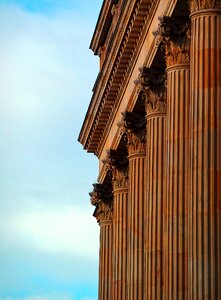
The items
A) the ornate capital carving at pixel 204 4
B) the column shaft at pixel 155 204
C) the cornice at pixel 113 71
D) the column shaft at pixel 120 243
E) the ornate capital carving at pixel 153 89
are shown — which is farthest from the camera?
the column shaft at pixel 120 243

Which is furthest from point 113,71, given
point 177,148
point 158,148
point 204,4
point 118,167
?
point 204,4

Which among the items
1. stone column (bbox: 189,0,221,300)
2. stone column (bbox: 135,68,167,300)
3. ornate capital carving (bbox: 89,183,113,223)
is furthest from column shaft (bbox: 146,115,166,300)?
ornate capital carving (bbox: 89,183,113,223)

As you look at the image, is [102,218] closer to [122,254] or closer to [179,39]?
[122,254]

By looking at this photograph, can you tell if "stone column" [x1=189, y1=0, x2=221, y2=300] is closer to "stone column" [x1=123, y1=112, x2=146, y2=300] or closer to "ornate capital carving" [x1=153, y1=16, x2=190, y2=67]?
"ornate capital carving" [x1=153, y1=16, x2=190, y2=67]

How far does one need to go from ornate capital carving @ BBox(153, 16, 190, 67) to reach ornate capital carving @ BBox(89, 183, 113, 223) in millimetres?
34000

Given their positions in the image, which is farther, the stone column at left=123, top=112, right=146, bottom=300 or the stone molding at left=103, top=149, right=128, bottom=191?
the stone molding at left=103, top=149, right=128, bottom=191

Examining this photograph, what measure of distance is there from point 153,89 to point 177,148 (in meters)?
10.1

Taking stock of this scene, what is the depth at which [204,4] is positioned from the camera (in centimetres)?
7962

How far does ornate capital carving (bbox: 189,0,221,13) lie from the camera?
79.3 meters

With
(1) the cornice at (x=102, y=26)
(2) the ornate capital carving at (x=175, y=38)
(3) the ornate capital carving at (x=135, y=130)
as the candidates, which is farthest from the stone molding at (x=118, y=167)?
(2) the ornate capital carving at (x=175, y=38)

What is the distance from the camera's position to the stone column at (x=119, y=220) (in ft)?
363

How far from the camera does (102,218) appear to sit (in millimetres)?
122812

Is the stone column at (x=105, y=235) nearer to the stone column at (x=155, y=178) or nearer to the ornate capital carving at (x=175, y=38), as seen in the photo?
the stone column at (x=155, y=178)

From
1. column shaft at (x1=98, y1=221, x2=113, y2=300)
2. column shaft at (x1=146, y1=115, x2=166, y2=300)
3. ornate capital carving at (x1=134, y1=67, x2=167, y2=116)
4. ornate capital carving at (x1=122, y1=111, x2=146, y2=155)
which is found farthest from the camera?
column shaft at (x1=98, y1=221, x2=113, y2=300)
